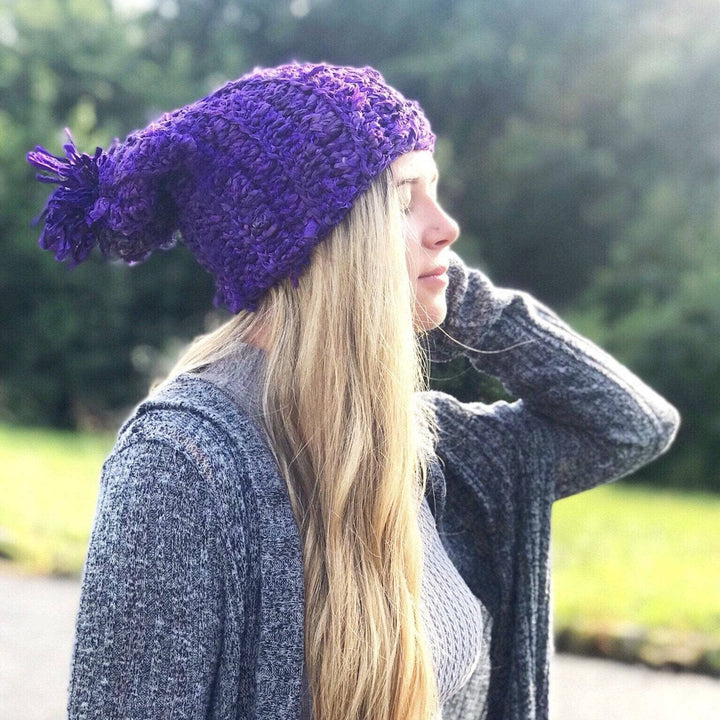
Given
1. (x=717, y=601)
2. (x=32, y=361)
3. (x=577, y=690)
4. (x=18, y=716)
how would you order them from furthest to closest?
(x=32, y=361)
(x=717, y=601)
(x=577, y=690)
(x=18, y=716)

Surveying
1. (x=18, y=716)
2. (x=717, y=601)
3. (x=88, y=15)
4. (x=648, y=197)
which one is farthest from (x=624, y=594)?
(x=88, y=15)

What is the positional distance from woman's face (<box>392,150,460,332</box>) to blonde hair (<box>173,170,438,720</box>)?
0.06 m

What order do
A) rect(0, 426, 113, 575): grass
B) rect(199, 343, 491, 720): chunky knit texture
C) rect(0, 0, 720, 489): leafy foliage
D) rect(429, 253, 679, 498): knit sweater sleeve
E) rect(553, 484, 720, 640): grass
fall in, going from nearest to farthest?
rect(199, 343, 491, 720): chunky knit texture, rect(429, 253, 679, 498): knit sweater sleeve, rect(553, 484, 720, 640): grass, rect(0, 426, 113, 575): grass, rect(0, 0, 720, 489): leafy foliage

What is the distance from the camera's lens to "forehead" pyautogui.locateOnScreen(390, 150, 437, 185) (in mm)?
1523

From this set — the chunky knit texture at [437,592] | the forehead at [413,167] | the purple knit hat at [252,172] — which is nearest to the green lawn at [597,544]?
the chunky knit texture at [437,592]

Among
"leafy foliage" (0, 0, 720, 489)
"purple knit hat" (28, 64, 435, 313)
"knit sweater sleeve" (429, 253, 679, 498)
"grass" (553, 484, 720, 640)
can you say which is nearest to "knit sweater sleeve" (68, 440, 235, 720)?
"purple knit hat" (28, 64, 435, 313)

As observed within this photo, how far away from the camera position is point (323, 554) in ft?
4.62

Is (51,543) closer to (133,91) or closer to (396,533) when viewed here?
(396,533)

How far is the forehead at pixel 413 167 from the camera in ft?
5.00

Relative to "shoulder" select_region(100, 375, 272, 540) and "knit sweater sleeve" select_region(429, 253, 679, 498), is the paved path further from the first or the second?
"shoulder" select_region(100, 375, 272, 540)

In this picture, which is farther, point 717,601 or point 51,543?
point 51,543

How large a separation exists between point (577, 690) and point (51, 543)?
127 inches

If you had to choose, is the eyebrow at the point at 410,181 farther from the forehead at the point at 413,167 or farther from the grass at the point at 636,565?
the grass at the point at 636,565

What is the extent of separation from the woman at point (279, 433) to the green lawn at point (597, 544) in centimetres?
306
